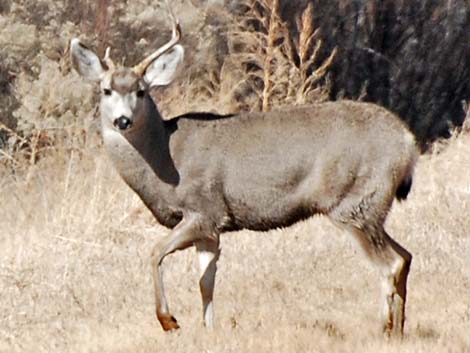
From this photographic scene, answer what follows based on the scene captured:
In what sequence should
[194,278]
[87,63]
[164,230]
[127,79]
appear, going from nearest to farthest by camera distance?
1. [127,79]
2. [87,63]
3. [194,278]
4. [164,230]

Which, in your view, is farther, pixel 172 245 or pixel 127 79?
pixel 127 79

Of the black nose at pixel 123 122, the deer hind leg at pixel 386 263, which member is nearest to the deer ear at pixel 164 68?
the black nose at pixel 123 122

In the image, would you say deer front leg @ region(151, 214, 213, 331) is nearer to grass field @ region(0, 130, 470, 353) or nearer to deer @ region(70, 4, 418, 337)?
deer @ region(70, 4, 418, 337)

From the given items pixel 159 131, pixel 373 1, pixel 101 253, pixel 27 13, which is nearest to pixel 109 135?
pixel 159 131

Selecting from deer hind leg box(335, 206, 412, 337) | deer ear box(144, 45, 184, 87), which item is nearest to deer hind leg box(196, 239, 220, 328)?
deer hind leg box(335, 206, 412, 337)

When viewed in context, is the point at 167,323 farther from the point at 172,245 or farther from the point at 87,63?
the point at 87,63

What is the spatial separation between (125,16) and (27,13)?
3.93ft

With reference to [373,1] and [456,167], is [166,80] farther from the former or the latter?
[373,1]

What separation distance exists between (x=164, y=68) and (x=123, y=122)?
744mm

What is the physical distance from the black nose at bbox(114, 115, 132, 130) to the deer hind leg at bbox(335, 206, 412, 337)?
1.46 meters

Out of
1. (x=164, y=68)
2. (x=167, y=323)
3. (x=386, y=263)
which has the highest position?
(x=164, y=68)

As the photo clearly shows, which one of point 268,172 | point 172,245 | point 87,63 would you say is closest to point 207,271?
point 172,245

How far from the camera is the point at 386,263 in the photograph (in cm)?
930

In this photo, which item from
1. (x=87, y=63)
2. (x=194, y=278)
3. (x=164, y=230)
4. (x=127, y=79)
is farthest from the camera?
(x=164, y=230)
